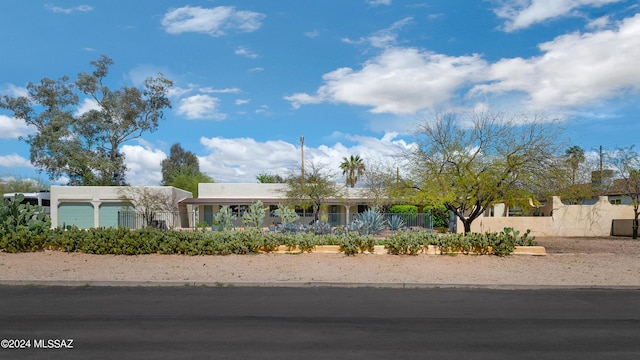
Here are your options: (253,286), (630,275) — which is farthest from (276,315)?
(630,275)

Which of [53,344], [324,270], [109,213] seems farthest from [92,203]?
[53,344]

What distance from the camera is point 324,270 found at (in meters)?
13.9

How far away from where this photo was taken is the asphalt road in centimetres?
660

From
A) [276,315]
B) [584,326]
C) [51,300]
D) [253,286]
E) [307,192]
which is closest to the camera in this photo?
[584,326]

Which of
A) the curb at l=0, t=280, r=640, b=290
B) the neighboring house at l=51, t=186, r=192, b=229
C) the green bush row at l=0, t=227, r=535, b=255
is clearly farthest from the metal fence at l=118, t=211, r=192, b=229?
the curb at l=0, t=280, r=640, b=290

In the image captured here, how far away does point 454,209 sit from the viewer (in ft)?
66.1

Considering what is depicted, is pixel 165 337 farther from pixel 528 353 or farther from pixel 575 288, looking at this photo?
pixel 575 288

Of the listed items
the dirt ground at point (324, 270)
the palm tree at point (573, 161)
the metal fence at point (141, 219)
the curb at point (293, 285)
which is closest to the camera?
the curb at point (293, 285)

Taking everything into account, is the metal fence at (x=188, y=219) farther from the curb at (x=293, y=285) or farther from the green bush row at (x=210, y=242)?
the curb at (x=293, y=285)

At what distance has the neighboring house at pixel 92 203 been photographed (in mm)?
40344

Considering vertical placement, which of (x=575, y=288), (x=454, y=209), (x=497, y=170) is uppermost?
(x=497, y=170)

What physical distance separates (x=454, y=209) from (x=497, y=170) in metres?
2.17

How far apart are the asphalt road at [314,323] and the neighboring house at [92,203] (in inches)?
1183

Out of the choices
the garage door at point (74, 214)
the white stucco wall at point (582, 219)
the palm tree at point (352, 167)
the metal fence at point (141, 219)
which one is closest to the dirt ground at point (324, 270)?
the white stucco wall at point (582, 219)
